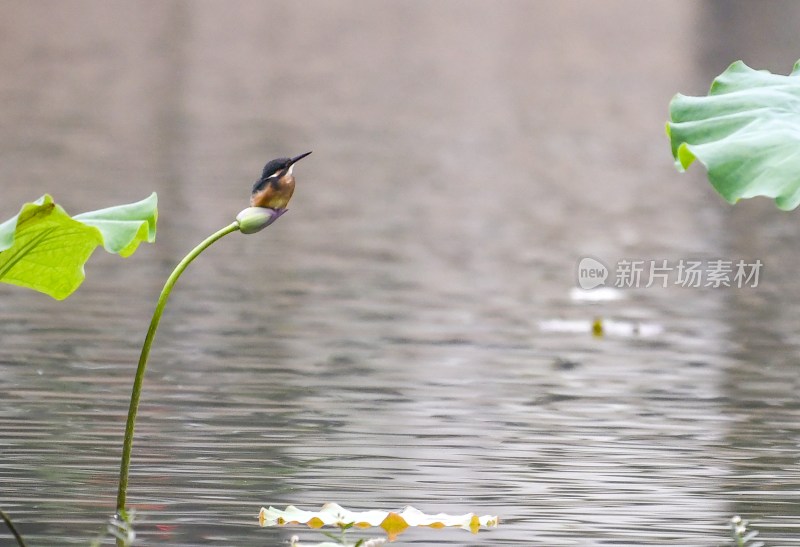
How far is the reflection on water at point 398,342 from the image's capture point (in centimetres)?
432

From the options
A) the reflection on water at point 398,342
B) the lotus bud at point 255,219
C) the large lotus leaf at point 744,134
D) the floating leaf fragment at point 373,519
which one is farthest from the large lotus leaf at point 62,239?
the large lotus leaf at point 744,134

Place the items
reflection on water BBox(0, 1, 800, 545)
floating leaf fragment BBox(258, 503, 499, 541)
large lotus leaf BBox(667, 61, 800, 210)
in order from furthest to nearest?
reflection on water BBox(0, 1, 800, 545) < floating leaf fragment BBox(258, 503, 499, 541) < large lotus leaf BBox(667, 61, 800, 210)

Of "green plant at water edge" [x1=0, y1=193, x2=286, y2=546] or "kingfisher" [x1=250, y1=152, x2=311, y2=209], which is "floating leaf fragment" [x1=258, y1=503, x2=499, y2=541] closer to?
"green plant at water edge" [x1=0, y1=193, x2=286, y2=546]

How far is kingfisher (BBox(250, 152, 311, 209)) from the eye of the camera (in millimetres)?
3486

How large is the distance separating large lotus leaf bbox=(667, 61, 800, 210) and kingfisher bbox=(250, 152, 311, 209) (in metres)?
0.76

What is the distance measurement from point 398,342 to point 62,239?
3826 mm

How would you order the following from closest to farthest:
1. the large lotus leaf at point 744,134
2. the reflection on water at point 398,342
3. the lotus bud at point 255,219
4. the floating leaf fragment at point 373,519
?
the large lotus leaf at point 744,134 → the lotus bud at point 255,219 → the floating leaf fragment at point 373,519 → the reflection on water at point 398,342

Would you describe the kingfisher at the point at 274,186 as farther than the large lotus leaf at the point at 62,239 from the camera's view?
Yes

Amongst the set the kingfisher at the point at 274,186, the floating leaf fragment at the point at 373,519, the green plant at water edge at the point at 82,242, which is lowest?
the floating leaf fragment at the point at 373,519

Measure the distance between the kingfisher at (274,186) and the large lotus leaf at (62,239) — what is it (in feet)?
0.68

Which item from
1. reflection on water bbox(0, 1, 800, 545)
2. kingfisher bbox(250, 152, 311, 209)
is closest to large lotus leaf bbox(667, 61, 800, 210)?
kingfisher bbox(250, 152, 311, 209)

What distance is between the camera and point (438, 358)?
6863mm

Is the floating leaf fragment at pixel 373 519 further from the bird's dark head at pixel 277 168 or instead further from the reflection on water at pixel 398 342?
the bird's dark head at pixel 277 168

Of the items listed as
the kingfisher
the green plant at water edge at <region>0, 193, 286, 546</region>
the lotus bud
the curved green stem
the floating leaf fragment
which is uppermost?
the kingfisher
